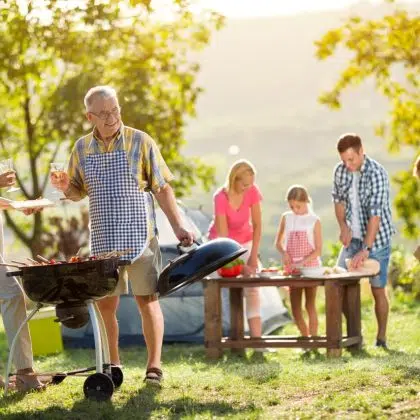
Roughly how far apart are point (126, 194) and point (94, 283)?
0.71 metres

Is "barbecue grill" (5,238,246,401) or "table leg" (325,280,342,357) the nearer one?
"barbecue grill" (5,238,246,401)

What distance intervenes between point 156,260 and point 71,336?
4.49 meters

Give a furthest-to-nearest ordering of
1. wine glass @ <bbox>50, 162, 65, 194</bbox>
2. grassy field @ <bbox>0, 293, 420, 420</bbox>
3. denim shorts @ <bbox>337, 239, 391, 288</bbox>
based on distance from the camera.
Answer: denim shorts @ <bbox>337, 239, 391, 288</bbox> → wine glass @ <bbox>50, 162, 65, 194</bbox> → grassy field @ <bbox>0, 293, 420, 420</bbox>

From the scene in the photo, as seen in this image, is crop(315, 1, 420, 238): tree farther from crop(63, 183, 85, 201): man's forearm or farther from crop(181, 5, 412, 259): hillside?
crop(181, 5, 412, 259): hillside

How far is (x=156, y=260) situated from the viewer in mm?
6660

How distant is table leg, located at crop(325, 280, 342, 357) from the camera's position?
8.68 meters

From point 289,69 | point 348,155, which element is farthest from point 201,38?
point 289,69

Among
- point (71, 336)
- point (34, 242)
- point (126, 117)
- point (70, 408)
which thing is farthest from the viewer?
point (34, 242)

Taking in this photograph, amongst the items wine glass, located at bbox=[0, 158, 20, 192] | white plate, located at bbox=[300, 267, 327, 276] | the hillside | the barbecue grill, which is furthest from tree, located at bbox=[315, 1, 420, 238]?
the hillside

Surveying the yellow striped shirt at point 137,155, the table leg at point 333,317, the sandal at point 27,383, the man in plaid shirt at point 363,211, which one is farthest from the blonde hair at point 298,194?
the sandal at point 27,383

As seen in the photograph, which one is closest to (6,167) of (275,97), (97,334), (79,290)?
(79,290)

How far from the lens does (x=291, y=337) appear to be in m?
9.04

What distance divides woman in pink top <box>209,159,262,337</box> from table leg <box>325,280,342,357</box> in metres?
0.76

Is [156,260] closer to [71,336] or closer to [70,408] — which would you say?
[70,408]
